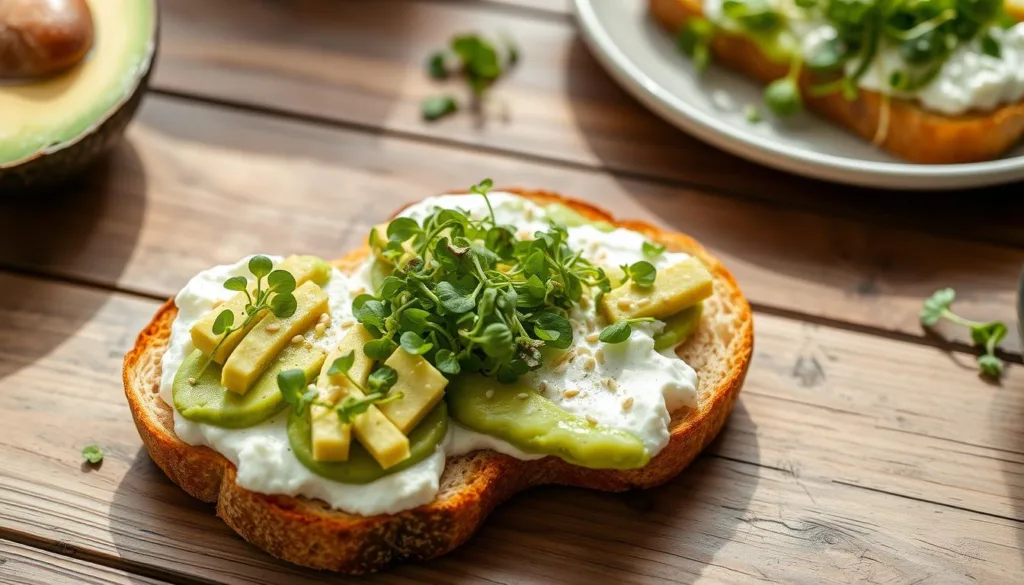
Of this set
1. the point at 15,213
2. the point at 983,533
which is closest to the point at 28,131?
the point at 15,213

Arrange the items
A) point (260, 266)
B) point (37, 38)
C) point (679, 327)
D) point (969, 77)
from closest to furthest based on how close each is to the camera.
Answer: point (260, 266)
point (679, 327)
point (37, 38)
point (969, 77)

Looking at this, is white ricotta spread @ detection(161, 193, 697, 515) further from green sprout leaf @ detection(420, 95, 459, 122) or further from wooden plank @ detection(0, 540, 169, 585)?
green sprout leaf @ detection(420, 95, 459, 122)

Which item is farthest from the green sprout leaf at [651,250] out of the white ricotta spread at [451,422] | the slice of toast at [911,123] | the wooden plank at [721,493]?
the slice of toast at [911,123]

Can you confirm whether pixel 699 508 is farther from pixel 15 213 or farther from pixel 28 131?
pixel 15 213

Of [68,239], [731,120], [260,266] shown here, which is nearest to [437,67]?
[731,120]

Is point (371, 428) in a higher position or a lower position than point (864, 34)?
lower

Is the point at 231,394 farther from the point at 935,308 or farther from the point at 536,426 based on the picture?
the point at 935,308

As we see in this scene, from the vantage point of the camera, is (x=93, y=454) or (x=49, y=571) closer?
(x=49, y=571)
